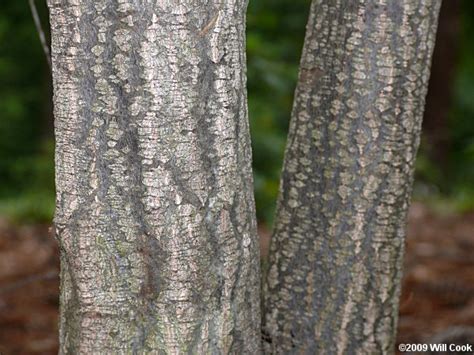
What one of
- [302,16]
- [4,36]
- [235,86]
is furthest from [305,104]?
[4,36]

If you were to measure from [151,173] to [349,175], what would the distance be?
2.37ft

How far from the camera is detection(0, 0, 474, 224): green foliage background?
20.3 feet

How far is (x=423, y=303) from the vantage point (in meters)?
4.29

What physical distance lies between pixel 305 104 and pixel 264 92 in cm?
486

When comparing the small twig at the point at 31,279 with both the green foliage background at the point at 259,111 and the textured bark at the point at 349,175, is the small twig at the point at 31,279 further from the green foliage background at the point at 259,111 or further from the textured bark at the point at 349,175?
the green foliage background at the point at 259,111

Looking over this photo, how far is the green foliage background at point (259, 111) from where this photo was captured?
6199 millimetres

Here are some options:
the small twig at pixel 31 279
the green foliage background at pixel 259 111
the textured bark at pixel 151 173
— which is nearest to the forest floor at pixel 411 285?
the small twig at pixel 31 279

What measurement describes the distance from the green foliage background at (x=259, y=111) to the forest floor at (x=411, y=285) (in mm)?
706

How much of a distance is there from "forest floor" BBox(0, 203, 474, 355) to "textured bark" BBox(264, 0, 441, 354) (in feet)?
2.44

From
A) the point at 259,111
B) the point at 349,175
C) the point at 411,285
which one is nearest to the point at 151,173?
the point at 349,175

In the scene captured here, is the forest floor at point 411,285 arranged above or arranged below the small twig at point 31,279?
below

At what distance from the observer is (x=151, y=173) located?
1865 mm

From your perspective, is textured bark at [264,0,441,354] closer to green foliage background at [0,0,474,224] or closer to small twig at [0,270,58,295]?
small twig at [0,270,58,295]

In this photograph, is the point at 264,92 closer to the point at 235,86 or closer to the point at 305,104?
the point at 305,104
